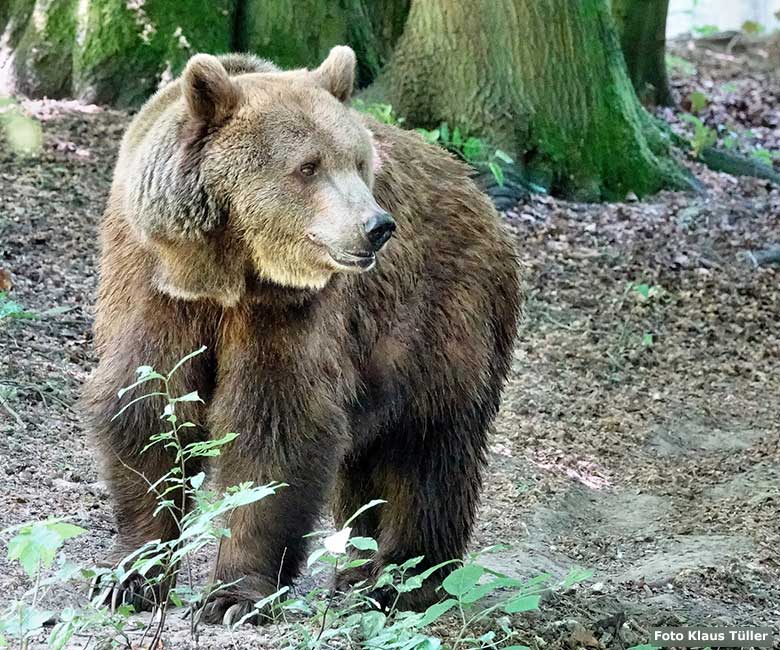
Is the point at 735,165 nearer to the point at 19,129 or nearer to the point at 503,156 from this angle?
the point at 503,156

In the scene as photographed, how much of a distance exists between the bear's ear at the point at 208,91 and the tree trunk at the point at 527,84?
6259 mm

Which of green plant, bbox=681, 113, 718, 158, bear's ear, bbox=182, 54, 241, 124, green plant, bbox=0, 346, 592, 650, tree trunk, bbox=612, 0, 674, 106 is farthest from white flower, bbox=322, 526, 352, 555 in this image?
tree trunk, bbox=612, 0, 674, 106

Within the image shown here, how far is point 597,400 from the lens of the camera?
8.83m

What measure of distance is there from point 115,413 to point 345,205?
127 cm

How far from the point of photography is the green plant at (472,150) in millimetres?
10656

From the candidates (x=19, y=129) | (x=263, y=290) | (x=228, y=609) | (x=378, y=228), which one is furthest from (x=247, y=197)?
(x=19, y=129)

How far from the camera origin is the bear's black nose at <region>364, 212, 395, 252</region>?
15.3 ft

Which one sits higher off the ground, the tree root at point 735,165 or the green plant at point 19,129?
the green plant at point 19,129

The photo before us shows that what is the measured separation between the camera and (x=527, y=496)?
754 centimetres

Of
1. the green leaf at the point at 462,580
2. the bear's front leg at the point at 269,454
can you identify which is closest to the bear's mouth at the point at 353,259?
the bear's front leg at the point at 269,454

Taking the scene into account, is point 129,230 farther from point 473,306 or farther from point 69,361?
point 69,361

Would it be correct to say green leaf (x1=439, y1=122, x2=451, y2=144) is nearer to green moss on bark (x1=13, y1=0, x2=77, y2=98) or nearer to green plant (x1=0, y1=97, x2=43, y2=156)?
green moss on bark (x1=13, y1=0, x2=77, y2=98)

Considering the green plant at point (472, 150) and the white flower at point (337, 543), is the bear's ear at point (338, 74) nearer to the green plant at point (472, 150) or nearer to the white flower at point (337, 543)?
the white flower at point (337, 543)

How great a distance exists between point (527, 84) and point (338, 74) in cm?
619
